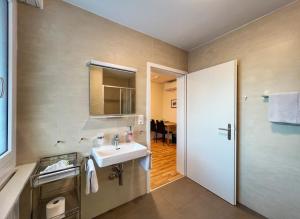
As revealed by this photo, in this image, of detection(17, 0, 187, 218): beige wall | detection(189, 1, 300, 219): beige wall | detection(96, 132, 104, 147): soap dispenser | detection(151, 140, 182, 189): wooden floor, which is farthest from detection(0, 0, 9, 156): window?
detection(189, 1, 300, 219): beige wall

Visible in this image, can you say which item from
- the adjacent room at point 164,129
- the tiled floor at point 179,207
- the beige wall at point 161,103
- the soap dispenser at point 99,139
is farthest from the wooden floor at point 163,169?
the beige wall at point 161,103

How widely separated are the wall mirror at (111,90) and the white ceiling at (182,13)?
0.63m

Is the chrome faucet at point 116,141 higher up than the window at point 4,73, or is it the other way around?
the window at point 4,73

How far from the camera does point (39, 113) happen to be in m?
1.36

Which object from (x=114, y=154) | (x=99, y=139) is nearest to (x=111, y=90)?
(x=99, y=139)

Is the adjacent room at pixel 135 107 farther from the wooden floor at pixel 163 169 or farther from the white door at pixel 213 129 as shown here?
A: the wooden floor at pixel 163 169

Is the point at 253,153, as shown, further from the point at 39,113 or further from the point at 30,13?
the point at 30,13

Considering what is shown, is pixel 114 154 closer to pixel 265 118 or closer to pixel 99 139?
pixel 99 139

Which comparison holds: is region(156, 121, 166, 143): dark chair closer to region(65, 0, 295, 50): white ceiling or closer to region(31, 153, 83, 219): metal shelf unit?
region(65, 0, 295, 50): white ceiling

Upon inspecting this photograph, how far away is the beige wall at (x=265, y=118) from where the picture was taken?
4.73 ft

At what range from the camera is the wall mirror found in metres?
1.66

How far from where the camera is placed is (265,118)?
1633 millimetres

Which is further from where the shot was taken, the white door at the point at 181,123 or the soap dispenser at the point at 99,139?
the white door at the point at 181,123

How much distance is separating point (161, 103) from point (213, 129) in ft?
14.1
